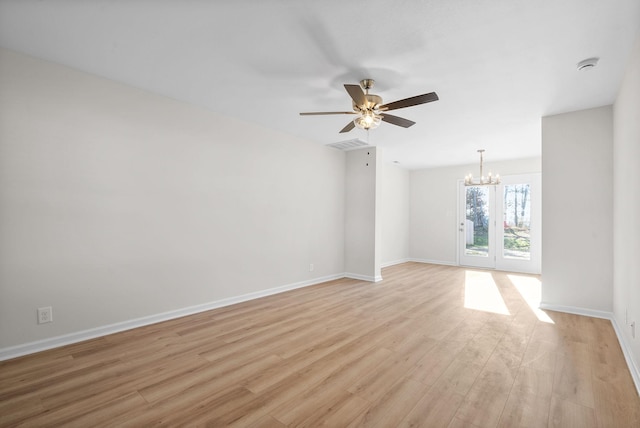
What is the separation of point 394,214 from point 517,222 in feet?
9.37

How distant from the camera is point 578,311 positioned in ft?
12.5

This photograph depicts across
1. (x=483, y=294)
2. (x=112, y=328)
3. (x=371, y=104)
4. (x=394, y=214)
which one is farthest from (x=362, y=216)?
(x=112, y=328)

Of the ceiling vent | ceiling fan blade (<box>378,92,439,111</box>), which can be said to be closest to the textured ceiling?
ceiling fan blade (<box>378,92,439,111</box>)

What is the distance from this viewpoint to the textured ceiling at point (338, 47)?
81.6 inches

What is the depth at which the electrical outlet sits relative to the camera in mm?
2695

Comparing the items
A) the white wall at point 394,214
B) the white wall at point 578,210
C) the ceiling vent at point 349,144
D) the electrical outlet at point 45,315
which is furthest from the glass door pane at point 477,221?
the electrical outlet at point 45,315

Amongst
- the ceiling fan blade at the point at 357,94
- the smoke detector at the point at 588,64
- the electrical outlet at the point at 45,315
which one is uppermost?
the smoke detector at the point at 588,64

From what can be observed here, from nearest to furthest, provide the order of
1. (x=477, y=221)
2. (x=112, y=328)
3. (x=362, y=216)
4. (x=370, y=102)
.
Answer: (x=370, y=102), (x=112, y=328), (x=362, y=216), (x=477, y=221)

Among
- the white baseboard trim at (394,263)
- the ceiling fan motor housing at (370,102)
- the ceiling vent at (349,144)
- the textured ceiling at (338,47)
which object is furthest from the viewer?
the white baseboard trim at (394,263)

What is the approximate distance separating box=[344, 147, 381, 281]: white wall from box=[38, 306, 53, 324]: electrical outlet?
183 inches

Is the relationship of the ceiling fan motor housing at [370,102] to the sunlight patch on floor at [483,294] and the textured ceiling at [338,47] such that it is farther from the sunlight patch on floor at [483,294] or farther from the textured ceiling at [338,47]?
the sunlight patch on floor at [483,294]

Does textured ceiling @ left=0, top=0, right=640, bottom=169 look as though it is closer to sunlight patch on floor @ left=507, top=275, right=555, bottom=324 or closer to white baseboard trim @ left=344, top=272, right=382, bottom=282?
sunlight patch on floor @ left=507, top=275, right=555, bottom=324

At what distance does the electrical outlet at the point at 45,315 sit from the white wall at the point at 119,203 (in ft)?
0.15

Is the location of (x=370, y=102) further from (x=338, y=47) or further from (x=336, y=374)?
(x=336, y=374)
